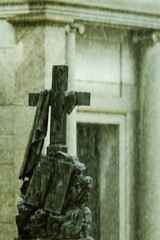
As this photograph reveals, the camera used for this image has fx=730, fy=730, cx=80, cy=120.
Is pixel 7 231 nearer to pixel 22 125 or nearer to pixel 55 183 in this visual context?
pixel 22 125

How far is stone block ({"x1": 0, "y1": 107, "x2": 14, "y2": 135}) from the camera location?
35.6ft

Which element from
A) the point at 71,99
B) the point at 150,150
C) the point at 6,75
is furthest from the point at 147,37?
the point at 71,99

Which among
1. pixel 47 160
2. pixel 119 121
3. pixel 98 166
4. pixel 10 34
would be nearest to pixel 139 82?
pixel 119 121

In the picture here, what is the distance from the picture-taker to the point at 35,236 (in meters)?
7.09

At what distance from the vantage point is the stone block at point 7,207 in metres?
10.7

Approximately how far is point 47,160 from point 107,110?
4554 mm

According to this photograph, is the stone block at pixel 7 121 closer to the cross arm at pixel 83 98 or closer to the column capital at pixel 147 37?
the column capital at pixel 147 37

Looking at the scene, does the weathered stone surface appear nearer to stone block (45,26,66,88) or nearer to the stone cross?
stone block (45,26,66,88)

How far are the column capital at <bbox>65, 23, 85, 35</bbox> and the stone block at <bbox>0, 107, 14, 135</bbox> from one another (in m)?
1.46

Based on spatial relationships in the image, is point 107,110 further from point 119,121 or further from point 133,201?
point 133,201

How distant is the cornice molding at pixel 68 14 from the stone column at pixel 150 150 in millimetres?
508

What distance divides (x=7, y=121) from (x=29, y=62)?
0.94 meters

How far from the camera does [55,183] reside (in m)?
7.07

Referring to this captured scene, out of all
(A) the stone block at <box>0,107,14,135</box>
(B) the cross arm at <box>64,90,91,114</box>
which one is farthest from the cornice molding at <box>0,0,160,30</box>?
(B) the cross arm at <box>64,90,91,114</box>
